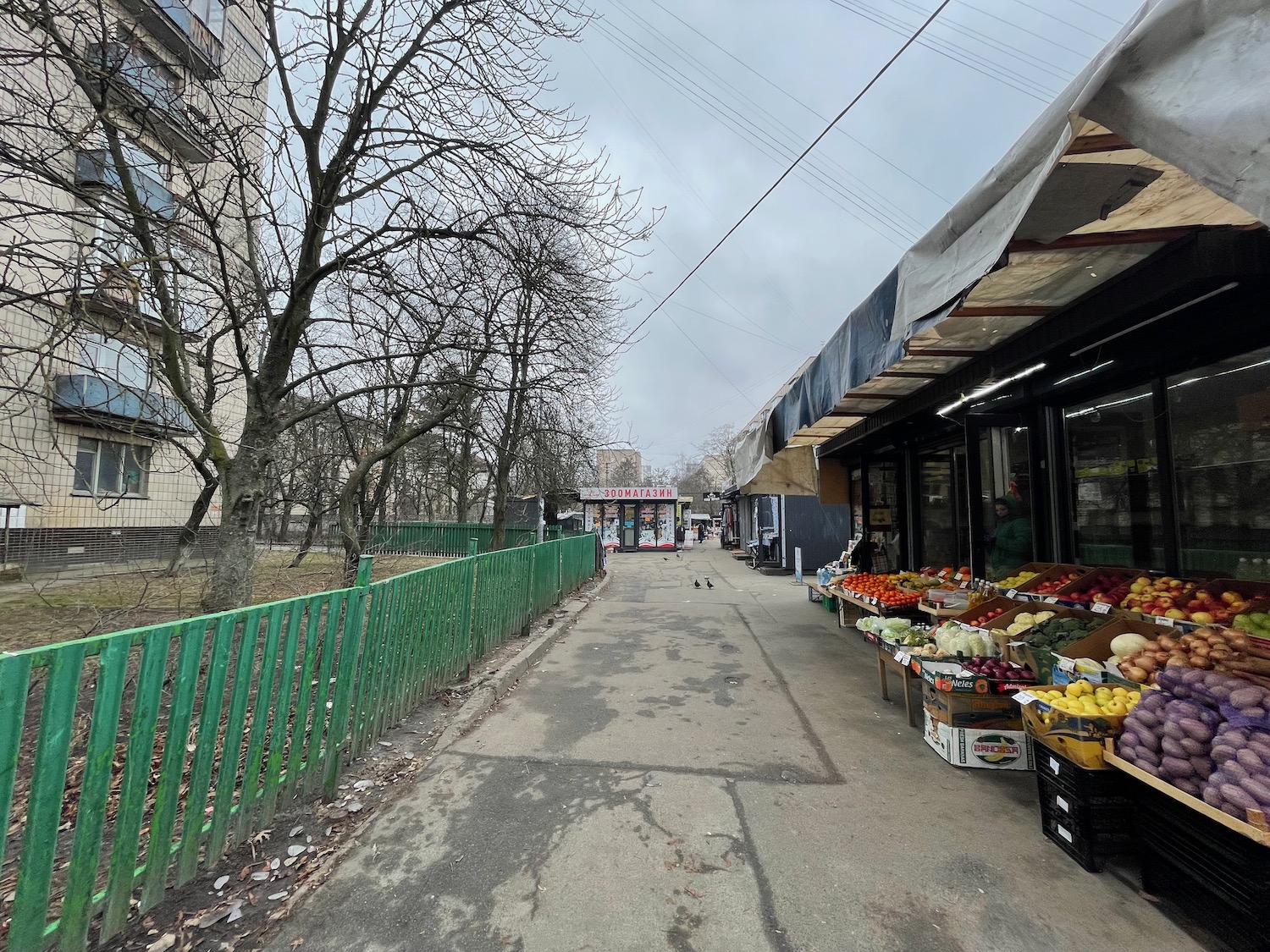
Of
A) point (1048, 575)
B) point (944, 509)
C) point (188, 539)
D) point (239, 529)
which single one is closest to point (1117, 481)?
point (1048, 575)

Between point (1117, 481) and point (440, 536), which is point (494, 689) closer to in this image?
point (1117, 481)

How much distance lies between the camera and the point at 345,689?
312cm

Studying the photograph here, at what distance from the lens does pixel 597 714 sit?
4.48m

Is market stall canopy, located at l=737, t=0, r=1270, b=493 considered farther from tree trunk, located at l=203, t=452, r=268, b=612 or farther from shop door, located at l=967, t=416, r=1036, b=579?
tree trunk, located at l=203, t=452, r=268, b=612

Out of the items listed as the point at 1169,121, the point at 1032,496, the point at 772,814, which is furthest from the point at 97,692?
the point at 1032,496

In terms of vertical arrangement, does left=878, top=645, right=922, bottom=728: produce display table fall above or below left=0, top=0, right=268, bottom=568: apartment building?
below

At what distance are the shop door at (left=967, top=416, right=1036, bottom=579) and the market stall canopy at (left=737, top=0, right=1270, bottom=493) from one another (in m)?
1.15

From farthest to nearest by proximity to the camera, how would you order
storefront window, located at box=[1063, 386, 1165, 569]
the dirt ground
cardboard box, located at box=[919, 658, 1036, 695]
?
the dirt ground < storefront window, located at box=[1063, 386, 1165, 569] < cardboard box, located at box=[919, 658, 1036, 695]

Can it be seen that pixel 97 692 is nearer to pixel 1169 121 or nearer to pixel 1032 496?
pixel 1169 121

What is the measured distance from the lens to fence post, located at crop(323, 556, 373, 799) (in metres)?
3.02

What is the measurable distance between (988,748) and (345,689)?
413cm

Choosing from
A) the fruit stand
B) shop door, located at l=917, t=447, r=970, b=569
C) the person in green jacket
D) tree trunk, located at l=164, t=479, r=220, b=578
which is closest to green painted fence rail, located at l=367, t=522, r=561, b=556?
tree trunk, located at l=164, t=479, r=220, b=578

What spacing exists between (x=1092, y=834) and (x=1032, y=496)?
3.64 m

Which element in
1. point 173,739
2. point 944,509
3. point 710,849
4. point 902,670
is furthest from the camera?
point 944,509
